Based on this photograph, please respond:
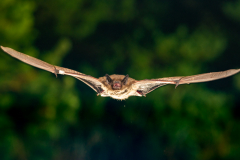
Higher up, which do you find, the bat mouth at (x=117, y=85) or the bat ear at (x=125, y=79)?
the bat ear at (x=125, y=79)

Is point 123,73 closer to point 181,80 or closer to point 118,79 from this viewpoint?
point 118,79

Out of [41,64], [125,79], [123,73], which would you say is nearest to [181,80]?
[125,79]

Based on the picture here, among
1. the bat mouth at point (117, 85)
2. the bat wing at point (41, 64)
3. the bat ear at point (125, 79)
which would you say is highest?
the bat wing at point (41, 64)

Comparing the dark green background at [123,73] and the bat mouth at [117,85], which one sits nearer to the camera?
the bat mouth at [117,85]

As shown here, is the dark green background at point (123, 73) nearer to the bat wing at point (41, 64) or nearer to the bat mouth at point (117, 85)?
the bat wing at point (41, 64)

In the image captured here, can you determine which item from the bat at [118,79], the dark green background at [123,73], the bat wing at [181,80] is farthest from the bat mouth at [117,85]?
the dark green background at [123,73]

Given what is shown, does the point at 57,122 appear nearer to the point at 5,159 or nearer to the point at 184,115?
the point at 5,159

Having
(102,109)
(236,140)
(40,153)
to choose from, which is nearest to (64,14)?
(102,109)

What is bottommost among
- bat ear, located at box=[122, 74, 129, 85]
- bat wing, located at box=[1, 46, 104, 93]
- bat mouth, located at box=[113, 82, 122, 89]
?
bat mouth, located at box=[113, 82, 122, 89]

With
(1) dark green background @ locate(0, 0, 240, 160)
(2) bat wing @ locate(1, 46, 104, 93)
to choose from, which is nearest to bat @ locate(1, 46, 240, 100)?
(2) bat wing @ locate(1, 46, 104, 93)

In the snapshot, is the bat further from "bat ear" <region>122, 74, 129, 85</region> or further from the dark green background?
the dark green background
